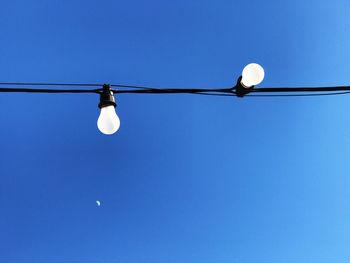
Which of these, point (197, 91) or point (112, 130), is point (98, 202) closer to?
point (112, 130)

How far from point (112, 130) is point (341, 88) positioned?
1.84 m

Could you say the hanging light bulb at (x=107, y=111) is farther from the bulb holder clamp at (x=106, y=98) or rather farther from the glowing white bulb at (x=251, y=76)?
the glowing white bulb at (x=251, y=76)

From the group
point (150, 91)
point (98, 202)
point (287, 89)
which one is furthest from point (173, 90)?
point (98, 202)

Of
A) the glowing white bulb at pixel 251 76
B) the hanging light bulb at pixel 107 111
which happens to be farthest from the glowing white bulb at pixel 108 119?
the glowing white bulb at pixel 251 76

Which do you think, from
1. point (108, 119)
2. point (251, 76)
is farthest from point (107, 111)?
point (251, 76)

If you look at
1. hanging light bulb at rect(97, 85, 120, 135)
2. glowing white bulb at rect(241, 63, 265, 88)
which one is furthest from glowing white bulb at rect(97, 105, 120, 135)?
glowing white bulb at rect(241, 63, 265, 88)

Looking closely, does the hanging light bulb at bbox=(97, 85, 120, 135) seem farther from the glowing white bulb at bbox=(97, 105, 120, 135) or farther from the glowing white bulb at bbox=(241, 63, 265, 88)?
the glowing white bulb at bbox=(241, 63, 265, 88)

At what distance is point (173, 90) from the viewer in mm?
2812

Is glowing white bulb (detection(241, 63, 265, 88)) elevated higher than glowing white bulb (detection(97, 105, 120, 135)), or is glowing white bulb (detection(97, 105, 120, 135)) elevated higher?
glowing white bulb (detection(241, 63, 265, 88))

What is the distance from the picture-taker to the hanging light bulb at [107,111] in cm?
309

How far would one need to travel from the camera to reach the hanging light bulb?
10.1 ft

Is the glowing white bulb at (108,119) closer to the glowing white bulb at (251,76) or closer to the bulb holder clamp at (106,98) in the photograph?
the bulb holder clamp at (106,98)

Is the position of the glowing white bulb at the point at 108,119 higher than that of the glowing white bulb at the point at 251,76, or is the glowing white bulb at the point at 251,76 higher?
the glowing white bulb at the point at 251,76

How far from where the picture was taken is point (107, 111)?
3100mm
